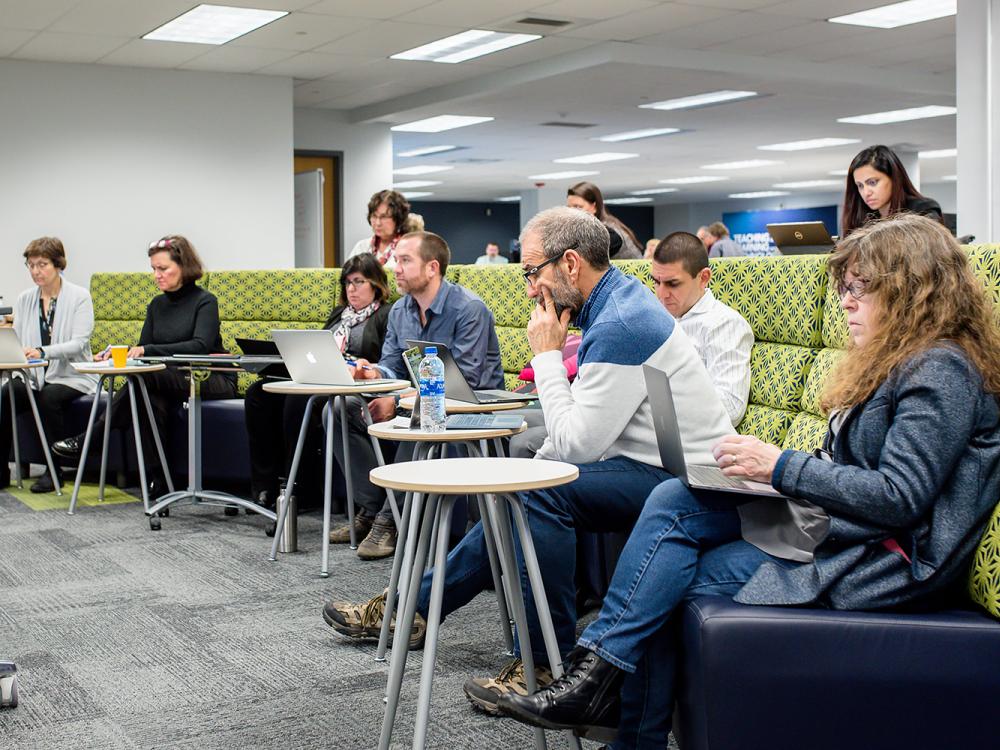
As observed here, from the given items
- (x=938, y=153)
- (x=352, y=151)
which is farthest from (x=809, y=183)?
(x=352, y=151)

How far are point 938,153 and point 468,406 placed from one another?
47.0 ft

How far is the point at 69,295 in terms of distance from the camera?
6129 millimetres

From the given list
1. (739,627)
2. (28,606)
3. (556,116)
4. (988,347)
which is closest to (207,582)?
(28,606)

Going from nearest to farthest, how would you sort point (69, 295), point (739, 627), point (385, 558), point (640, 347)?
point (739, 627) → point (640, 347) → point (385, 558) → point (69, 295)

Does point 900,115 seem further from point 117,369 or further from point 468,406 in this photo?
point 468,406

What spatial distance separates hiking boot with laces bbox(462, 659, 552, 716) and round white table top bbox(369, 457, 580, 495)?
58cm

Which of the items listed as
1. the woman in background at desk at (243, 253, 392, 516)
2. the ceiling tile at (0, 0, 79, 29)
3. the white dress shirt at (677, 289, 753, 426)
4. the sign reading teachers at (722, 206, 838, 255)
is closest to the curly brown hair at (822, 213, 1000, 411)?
the white dress shirt at (677, 289, 753, 426)

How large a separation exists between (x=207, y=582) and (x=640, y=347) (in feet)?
6.97

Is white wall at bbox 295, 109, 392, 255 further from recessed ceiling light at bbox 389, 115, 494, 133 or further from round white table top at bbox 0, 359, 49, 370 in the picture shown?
round white table top at bbox 0, 359, 49, 370

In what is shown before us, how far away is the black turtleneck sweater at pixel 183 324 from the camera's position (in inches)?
219

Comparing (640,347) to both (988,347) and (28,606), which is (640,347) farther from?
(28,606)

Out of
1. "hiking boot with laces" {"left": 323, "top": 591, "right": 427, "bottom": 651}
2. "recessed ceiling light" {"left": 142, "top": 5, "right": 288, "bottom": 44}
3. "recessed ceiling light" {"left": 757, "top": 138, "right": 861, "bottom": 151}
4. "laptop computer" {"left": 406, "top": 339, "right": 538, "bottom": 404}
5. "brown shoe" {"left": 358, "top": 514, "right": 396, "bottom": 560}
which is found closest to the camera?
"hiking boot with laces" {"left": 323, "top": 591, "right": 427, "bottom": 651}

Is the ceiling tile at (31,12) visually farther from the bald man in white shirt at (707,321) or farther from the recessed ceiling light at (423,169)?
the recessed ceiling light at (423,169)

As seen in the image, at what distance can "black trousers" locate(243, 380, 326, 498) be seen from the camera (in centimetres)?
515
